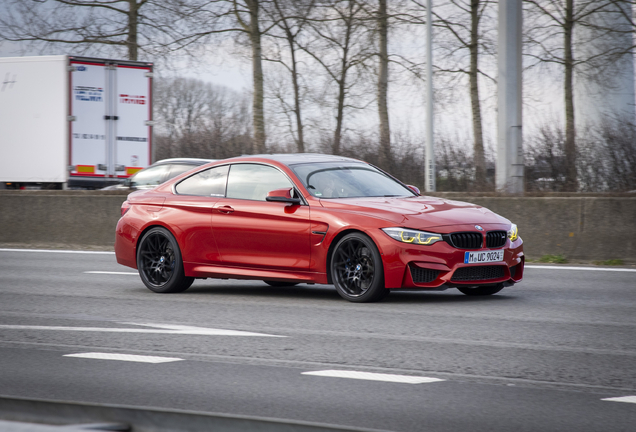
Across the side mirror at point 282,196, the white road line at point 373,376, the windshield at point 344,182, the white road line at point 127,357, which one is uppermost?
the windshield at point 344,182

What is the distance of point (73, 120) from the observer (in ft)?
73.2

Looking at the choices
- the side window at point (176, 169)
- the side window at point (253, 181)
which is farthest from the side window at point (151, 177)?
the side window at point (253, 181)

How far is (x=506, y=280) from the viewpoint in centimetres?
924

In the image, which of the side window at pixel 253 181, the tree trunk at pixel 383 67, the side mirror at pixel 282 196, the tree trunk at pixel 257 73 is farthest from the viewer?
the tree trunk at pixel 257 73

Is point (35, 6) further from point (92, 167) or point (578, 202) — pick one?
point (578, 202)

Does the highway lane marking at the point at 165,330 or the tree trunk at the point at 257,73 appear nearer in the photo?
the highway lane marking at the point at 165,330

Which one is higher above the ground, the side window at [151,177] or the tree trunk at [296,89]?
the tree trunk at [296,89]

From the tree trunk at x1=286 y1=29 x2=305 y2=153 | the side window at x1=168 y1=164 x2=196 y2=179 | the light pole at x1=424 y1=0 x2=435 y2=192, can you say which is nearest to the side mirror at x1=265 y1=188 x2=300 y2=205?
the side window at x1=168 y1=164 x2=196 y2=179

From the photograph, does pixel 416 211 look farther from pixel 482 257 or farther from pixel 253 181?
pixel 253 181

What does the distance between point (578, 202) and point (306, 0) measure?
15.5m

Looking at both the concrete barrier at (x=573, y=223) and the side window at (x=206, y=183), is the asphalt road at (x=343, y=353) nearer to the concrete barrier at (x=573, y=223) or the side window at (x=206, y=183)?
the side window at (x=206, y=183)

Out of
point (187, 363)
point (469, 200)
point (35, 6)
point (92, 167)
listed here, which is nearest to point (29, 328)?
point (187, 363)

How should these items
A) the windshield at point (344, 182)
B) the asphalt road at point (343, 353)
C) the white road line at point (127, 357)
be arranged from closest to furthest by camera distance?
the asphalt road at point (343, 353) < the white road line at point (127, 357) < the windshield at point (344, 182)

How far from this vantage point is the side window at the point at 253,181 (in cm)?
993
